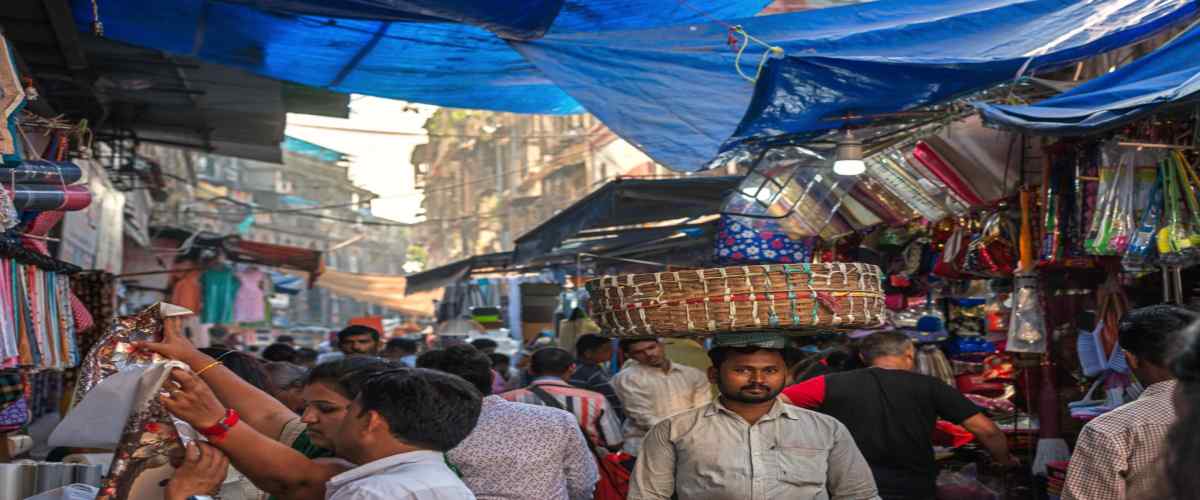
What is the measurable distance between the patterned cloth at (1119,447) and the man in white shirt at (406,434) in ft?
5.56

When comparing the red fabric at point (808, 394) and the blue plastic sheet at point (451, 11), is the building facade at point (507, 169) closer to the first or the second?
the blue plastic sheet at point (451, 11)

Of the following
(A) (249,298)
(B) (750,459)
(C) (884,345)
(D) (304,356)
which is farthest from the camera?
(A) (249,298)

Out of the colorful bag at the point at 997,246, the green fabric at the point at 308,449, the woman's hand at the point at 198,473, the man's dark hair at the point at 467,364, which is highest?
the colorful bag at the point at 997,246

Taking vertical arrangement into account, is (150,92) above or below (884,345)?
above

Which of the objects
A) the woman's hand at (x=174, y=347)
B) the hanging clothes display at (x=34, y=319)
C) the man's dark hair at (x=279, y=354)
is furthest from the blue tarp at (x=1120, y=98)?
the man's dark hair at (x=279, y=354)

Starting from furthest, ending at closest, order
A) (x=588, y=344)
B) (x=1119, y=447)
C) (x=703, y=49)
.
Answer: (x=588, y=344) < (x=703, y=49) < (x=1119, y=447)

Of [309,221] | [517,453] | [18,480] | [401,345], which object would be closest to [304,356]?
[401,345]

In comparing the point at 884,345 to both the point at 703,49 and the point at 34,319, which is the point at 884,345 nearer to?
the point at 703,49

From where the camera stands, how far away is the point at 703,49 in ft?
24.1

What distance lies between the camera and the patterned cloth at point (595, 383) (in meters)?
8.56

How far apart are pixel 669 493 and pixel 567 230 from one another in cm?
732

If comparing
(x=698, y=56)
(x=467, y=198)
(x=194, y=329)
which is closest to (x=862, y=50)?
(x=698, y=56)

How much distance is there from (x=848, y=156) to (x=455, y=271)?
12323 millimetres

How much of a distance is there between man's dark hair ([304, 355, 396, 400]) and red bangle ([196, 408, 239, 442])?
2.36 feet
